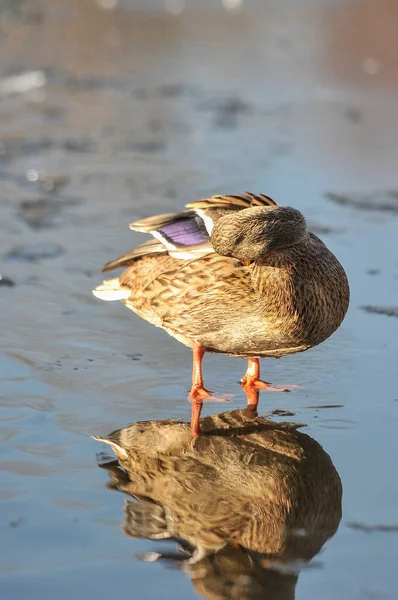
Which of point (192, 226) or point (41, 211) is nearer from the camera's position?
point (192, 226)

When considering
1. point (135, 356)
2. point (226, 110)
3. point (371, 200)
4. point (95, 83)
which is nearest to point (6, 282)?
point (135, 356)

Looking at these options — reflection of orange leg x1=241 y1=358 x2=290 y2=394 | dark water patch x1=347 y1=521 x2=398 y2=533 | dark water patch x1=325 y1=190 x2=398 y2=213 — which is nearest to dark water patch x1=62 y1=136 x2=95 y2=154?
dark water patch x1=325 y1=190 x2=398 y2=213

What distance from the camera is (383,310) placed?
212 inches

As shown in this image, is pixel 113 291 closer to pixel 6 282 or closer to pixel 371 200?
pixel 6 282

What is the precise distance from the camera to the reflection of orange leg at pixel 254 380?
15.1 ft

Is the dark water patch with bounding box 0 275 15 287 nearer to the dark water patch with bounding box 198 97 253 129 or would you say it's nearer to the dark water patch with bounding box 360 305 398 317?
the dark water patch with bounding box 360 305 398 317

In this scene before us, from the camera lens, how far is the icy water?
3.19 m

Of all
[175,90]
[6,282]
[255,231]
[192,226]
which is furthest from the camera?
[175,90]

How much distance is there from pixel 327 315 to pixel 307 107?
21.0 feet

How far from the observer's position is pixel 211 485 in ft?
11.9

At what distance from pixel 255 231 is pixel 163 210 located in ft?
10.8

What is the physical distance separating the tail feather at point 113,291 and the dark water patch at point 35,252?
3.32 feet

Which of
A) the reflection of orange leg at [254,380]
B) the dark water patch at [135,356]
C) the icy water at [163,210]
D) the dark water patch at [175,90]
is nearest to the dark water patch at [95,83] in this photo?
the icy water at [163,210]

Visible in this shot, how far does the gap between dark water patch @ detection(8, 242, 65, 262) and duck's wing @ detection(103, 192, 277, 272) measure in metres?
1.45
